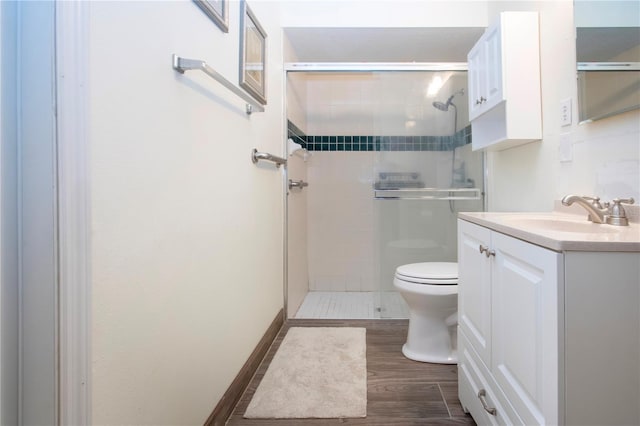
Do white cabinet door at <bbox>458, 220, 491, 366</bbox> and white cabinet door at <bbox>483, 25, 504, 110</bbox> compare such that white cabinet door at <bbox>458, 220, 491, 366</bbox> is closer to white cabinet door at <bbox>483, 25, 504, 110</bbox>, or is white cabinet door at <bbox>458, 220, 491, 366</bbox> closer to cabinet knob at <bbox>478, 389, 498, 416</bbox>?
cabinet knob at <bbox>478, 389, 498, 416</bbox>

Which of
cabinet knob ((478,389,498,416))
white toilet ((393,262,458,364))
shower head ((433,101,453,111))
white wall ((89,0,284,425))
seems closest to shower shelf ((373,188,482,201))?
shower head ((433,101,453,111))

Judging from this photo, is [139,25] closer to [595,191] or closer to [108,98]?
[108,98]

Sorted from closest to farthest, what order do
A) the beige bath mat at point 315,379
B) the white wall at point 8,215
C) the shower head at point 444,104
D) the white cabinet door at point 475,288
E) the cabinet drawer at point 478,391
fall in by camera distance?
the white wall at point 8,215 → the cabinet drawer at point 478,391 → the white cabinet door at point 475,288 → the beige bath mat at point 315,379 → the shower head at point 444,104

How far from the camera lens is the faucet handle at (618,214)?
105 centimetres

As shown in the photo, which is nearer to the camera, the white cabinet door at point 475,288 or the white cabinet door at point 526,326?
the white cabinet door at point 526,326

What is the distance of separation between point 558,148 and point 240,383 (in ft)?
5.56

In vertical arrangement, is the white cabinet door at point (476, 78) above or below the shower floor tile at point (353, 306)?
above

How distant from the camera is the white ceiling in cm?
233

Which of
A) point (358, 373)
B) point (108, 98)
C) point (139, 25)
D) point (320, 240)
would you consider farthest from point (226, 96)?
point (320, 240)

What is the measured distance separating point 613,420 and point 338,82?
296cm

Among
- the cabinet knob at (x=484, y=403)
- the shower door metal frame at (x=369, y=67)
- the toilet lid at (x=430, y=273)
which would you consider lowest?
the cabinet knob at (x=484, y=403)

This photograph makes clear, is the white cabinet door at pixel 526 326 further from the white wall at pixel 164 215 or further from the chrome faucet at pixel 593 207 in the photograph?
the white wall at pixel 164 215

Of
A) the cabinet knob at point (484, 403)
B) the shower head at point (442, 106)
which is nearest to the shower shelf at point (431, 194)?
the shower head at point (442, 106)

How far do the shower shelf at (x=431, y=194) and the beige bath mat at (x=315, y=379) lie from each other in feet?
3.13
